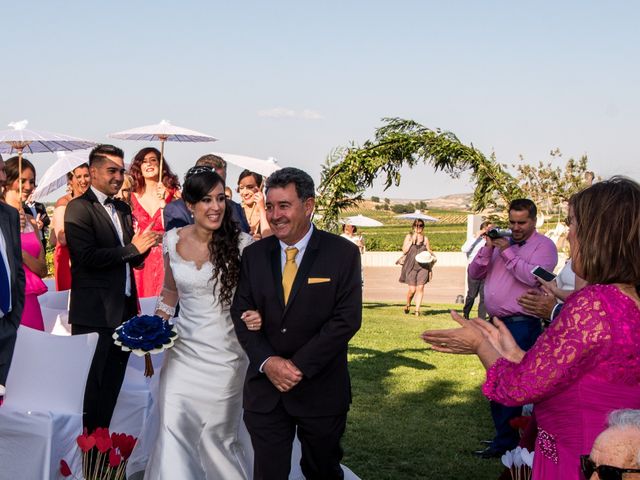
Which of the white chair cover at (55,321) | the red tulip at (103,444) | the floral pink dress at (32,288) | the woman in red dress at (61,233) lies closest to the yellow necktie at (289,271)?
the red tulip at (103,444)

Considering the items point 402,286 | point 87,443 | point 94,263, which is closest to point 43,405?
point 87,443

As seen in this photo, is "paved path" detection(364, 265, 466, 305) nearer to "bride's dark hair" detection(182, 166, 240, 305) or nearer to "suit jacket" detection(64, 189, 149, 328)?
"suit jacket" detection(64, 189, 149, 328)

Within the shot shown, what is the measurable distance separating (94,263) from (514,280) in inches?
137

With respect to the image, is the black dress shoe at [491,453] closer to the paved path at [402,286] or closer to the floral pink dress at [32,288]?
the floral pink dress at [32,288]

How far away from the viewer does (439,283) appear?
33.6 m

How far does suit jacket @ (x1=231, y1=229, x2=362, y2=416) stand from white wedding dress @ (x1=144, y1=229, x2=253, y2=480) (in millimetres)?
557

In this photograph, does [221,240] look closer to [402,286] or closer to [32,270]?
[32,270]

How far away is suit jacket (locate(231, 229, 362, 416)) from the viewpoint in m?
4.91

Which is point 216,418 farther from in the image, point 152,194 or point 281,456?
point 152,194

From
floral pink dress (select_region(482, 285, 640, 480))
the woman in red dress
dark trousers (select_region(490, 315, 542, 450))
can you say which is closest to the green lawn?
dark trousers (select_region(490, 315, 542, 450))

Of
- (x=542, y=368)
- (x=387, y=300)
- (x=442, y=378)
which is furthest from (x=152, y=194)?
(x=387, y=300)

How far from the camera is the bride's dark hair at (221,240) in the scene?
552 centimetres

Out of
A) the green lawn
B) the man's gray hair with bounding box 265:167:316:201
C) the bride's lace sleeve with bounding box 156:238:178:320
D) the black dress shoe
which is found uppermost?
the man's gray hair with bounding box 265:167:316:201

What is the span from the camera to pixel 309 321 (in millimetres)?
4930
